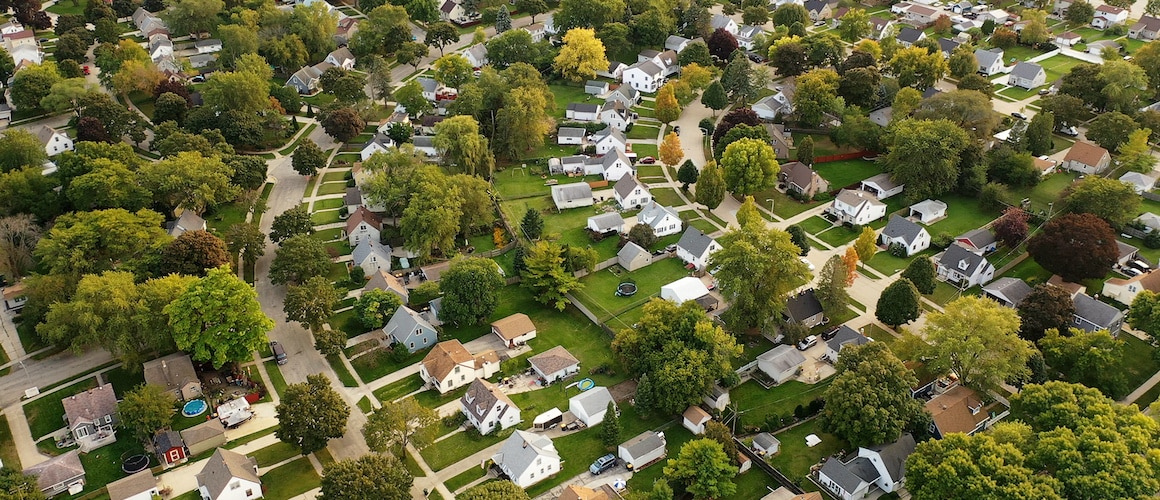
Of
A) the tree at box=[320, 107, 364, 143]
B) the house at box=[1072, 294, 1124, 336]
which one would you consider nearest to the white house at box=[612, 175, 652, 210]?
the tree at box=[320, 107, 364, 143]

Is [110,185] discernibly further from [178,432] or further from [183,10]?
[183,10]

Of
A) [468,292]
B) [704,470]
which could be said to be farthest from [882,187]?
[704,470]

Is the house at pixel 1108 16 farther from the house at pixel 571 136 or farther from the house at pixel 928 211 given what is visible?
the house at pixel 571 136

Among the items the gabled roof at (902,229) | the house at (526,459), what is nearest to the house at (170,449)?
the house at (526,459)

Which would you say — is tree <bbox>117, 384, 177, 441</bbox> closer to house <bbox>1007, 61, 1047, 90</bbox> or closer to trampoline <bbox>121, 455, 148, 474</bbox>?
trampoline <bbox>121, 455, 148, 474</bbox>

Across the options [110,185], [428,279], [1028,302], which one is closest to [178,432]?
[428,279]

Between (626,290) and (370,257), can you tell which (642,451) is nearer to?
(626,290)
